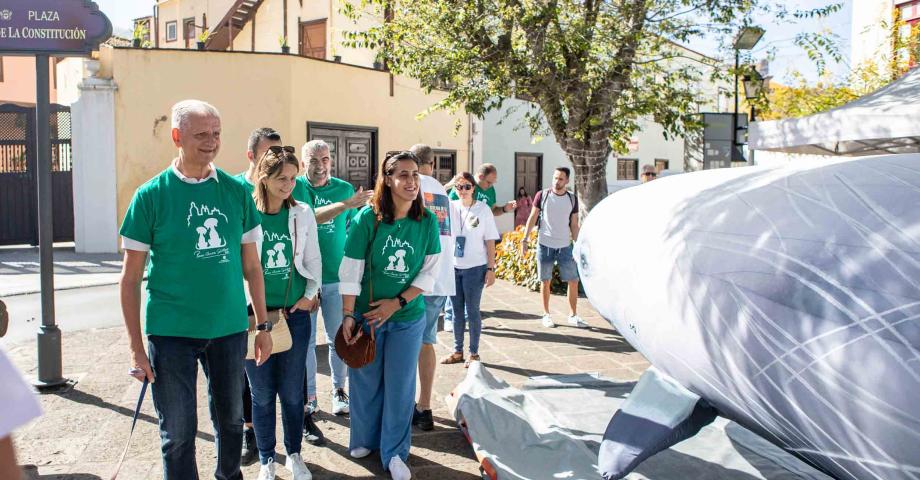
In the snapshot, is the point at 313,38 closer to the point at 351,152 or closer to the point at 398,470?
the point at 351,152

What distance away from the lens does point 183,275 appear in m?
2.96

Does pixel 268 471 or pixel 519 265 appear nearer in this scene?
pixel 268 471

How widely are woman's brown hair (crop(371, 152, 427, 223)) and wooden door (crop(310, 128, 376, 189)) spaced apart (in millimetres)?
11438

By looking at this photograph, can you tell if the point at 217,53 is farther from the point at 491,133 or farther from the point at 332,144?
the point at 491,133

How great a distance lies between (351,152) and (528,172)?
22.4ft

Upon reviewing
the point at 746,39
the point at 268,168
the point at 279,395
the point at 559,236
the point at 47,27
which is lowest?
the point at 279,395

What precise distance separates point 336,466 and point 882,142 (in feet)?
24.0

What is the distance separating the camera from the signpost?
17.5 feet

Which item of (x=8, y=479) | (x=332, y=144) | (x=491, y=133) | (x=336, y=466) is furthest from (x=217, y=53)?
(x=8, y=479)

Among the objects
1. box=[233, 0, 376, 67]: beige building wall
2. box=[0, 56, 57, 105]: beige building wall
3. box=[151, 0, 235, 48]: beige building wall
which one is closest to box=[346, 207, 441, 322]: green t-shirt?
box=[233, 0, 376, 67]: beige building wall

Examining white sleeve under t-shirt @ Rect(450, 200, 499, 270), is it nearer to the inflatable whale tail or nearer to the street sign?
the inflatable whale tail

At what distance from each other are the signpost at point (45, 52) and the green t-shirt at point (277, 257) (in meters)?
2.45

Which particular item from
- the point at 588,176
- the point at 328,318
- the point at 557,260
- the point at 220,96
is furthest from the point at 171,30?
the point at 328,318

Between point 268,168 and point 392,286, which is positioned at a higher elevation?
point 268,168
